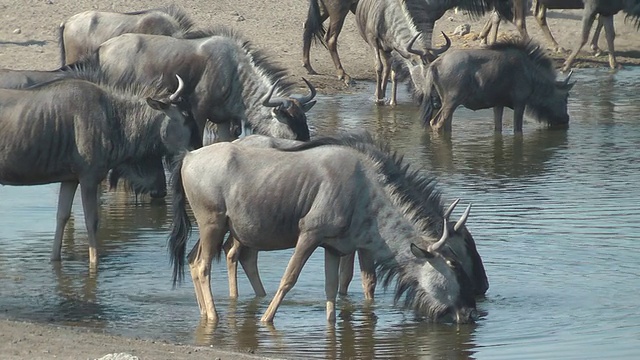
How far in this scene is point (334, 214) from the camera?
8820 mm

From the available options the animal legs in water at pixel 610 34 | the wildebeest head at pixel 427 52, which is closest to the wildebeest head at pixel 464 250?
the wildebeest head at pixel 427 52

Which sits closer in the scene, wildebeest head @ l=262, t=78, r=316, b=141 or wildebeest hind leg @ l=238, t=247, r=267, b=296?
wildebeest hind leg @ l=238, t=247, r=267, b=296

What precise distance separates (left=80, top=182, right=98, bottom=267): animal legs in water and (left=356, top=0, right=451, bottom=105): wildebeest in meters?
8.19

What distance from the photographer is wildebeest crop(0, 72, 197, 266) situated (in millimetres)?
10531

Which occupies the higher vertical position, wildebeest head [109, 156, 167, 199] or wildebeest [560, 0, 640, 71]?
wildebeest head [109, 156, 167, 199]

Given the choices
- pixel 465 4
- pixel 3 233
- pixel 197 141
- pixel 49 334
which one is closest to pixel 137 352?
pixel 49 334

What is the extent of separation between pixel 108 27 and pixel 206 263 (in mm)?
6908

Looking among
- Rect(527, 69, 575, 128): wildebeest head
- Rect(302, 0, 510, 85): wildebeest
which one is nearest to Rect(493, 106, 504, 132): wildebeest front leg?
Rect(527, 69, 575, 128): wildebeest head

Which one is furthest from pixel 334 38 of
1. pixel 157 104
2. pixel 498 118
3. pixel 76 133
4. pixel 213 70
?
pixel 76 133

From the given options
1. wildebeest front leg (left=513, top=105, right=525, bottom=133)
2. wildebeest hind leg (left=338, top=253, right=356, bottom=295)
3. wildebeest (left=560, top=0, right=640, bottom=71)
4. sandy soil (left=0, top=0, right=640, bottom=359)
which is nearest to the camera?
wildebeest hind leg (left=338, top=253, right=356, bottom=295)

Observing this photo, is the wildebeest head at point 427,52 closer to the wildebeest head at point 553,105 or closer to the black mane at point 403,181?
the wildebeest head at point 553,105

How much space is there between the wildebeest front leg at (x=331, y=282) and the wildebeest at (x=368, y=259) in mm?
192

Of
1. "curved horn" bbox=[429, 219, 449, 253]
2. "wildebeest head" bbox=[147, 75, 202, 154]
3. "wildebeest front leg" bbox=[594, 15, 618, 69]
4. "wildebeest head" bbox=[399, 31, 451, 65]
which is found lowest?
"wildebeest front leg" bbox=[594, 15, 618, 69]

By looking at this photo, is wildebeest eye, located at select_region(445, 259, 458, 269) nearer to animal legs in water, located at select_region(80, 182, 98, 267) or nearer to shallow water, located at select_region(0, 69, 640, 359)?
shallow water, located at select_region(0, 69, 640, 359)
